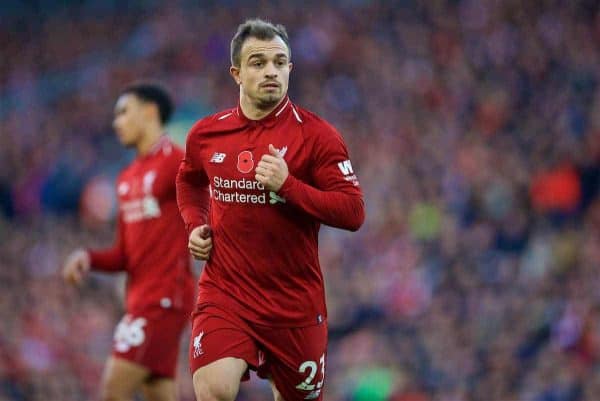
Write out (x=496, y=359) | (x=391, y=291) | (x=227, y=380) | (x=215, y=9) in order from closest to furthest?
(x=227, y=380), (x=496, y=359), (x=391, y=291), (x=215, y=9)

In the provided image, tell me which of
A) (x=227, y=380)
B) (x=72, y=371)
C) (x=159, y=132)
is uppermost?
(x=159, y=132)

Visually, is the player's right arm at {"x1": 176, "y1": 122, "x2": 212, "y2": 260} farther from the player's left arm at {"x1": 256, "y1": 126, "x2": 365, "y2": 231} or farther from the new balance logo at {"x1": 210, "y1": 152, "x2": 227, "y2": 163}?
the player's left arm at {"x1": 256, "y1": 126, "x2": 365, "y2": 231}

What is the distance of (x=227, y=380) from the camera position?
540cm

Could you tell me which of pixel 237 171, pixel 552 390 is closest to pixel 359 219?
pixel 237 171

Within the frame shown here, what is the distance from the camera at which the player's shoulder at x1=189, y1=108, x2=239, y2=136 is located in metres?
5.74

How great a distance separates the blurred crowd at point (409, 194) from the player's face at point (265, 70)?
5405mm

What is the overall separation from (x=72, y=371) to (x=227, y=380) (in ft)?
25.3

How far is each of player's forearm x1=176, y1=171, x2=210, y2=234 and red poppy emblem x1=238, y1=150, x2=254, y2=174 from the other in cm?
54

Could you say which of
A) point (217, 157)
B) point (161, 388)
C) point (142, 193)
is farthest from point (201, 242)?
point (161, 388)

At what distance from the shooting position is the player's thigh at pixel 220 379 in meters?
5.38

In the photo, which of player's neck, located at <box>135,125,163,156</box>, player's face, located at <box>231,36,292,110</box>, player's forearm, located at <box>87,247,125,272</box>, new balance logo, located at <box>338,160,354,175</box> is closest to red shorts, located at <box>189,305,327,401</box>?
new balance logo, located at <box>338,160,354,175</box>

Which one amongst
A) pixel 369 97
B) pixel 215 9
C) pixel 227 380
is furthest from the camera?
pixel 215 9

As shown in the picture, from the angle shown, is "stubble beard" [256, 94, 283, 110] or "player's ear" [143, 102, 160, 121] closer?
"stubble beard" [256, 94, 283, 110]

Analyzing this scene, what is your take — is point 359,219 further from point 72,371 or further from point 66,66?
point 66,66
